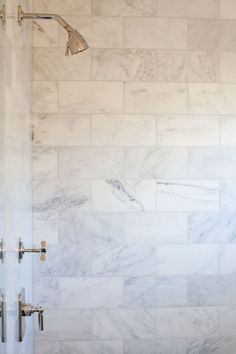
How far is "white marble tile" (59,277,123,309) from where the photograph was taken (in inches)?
94.3

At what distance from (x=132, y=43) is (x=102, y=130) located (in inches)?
19.6

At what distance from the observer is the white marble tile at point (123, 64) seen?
7.79 feet

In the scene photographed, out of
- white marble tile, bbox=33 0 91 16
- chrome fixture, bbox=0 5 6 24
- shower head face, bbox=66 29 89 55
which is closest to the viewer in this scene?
chrome fixture, bbox=0 5 6 24

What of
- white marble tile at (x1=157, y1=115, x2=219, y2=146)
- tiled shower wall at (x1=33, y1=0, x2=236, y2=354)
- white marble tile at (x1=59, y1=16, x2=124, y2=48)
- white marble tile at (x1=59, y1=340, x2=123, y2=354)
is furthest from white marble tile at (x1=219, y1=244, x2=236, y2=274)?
white marble tile at (x1=59, y1=16, x2=124, y2=48)

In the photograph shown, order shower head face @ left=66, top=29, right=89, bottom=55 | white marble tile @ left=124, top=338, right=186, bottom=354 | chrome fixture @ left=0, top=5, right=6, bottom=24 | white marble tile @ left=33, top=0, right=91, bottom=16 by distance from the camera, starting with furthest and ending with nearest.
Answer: white marble tile @ left=124, top=338, right=186, bottom=354 → white marble tile @ left=33, top=0, right=91, bottom=16 → shower head face @ left=66, top=29, right=89, bottom=55 → chrome fixture @ left=0, top=5, right=6, bottom=24

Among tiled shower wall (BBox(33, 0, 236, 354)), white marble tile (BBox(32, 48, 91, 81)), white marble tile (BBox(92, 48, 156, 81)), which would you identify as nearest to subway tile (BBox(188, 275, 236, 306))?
tiled shower wall (BBox(33, 0, 236, 354))

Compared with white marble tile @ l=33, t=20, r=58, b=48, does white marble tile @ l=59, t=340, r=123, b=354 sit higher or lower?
lower

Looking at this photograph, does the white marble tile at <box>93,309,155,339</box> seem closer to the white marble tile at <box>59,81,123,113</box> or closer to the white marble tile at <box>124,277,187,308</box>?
the white marble tile at <box>124,277,187,308</box>

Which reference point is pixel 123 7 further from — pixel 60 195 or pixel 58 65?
pixel 60 195

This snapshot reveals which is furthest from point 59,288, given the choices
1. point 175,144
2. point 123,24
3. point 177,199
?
point 123,24

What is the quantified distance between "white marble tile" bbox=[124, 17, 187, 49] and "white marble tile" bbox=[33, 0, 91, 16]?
0.25 metres

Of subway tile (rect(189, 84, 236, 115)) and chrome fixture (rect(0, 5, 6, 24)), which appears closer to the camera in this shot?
chrome fixture (rect(0, 5, 6, 24))

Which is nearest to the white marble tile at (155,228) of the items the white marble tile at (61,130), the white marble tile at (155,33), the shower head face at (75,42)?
the white marble tile at (61,130)

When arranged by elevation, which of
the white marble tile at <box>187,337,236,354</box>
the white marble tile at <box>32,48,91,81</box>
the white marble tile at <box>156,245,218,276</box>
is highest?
the white marble tile at <box>32,48,91,81</box>
